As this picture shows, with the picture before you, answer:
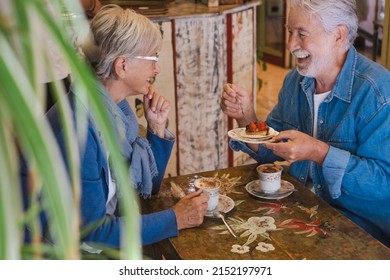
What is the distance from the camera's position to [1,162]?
2.05ft

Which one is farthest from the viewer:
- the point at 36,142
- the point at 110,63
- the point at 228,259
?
the point at 110,63

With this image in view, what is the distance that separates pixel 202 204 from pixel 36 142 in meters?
1.14

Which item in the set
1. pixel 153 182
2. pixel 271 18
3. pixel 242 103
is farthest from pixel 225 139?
pixel 271 18

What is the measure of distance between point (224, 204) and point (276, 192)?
180 mm

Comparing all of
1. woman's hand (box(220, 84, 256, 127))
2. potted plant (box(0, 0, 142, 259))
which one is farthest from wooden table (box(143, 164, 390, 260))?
potted plant (box(0, 0, 142, 259))

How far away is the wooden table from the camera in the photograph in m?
1.53

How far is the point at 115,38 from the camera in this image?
69.8 inches

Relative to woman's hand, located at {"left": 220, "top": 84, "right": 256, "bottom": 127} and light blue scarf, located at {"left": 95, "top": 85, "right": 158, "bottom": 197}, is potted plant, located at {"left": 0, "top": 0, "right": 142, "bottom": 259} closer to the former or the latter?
light blue scarf, located at {"left": 95, "top": 85, "right": 158, "bottom": 197}

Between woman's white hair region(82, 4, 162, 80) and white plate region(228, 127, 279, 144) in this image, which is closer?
woman's white hair region(82, 4, 162, 80)

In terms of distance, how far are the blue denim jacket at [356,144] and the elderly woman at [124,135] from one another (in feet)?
1.47

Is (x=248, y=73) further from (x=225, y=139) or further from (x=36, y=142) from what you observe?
(x=36, y=142)

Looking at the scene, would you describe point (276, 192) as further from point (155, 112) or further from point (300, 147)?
point (155, 112)

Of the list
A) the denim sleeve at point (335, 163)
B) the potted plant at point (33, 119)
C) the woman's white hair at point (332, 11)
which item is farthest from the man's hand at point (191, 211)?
the potted plant at point (33, 119)

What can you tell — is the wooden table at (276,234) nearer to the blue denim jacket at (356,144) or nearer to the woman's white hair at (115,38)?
the blue denim jacket at (356,144)
